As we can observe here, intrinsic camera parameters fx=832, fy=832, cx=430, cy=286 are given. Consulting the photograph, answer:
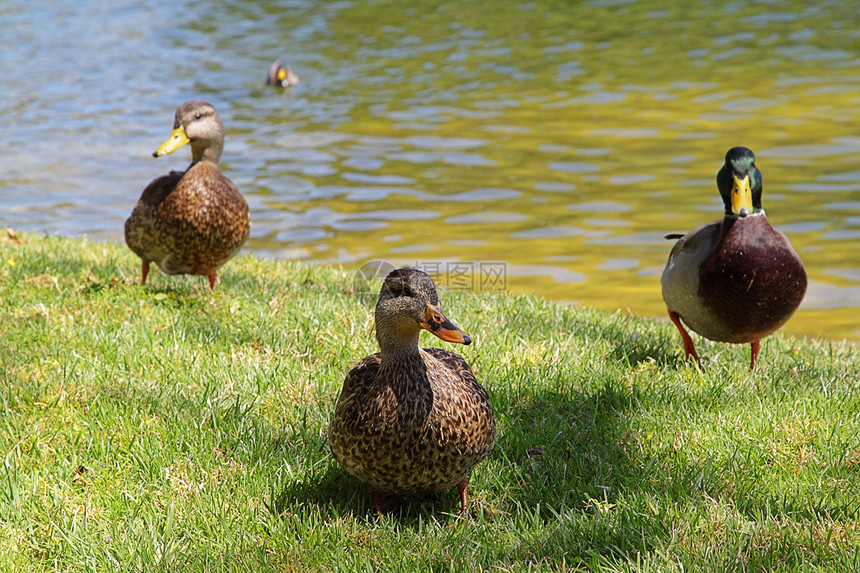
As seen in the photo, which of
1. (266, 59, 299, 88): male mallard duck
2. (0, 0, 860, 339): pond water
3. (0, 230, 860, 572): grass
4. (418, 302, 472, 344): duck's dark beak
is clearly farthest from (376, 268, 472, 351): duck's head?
(266, 59, 299, 88): male mallard duck

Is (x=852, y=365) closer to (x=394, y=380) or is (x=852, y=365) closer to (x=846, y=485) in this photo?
(x=846, y=485)

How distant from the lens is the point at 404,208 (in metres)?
9.62

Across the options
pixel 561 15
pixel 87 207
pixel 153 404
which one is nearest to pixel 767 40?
pixel 561 15

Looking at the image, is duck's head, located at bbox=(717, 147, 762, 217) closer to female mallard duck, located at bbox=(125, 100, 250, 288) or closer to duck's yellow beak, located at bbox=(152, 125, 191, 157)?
female mallard duck, located at bbox=(125, 100, 250, 288)

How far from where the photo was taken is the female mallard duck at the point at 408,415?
2.92 metres

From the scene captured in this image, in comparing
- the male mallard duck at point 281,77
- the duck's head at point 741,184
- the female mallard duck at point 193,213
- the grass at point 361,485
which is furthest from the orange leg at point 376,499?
the male mallard duck at point 281,77

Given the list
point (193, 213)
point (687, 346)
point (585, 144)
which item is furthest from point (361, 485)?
point (585, 144)

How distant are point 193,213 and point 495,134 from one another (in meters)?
7.63

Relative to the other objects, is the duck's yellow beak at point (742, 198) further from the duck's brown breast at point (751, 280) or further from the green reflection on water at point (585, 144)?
the green reflection on water at point (585, 144)

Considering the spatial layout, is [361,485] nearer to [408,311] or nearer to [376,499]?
[376,499]

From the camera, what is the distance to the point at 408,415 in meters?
2.92

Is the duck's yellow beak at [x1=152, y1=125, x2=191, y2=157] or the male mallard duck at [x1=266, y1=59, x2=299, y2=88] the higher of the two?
the male mallard duck at [x1=266, y1=59, x2=299, y2=88]

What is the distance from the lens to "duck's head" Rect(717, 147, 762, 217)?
13.9 feet

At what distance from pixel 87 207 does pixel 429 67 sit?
29.1 feet
